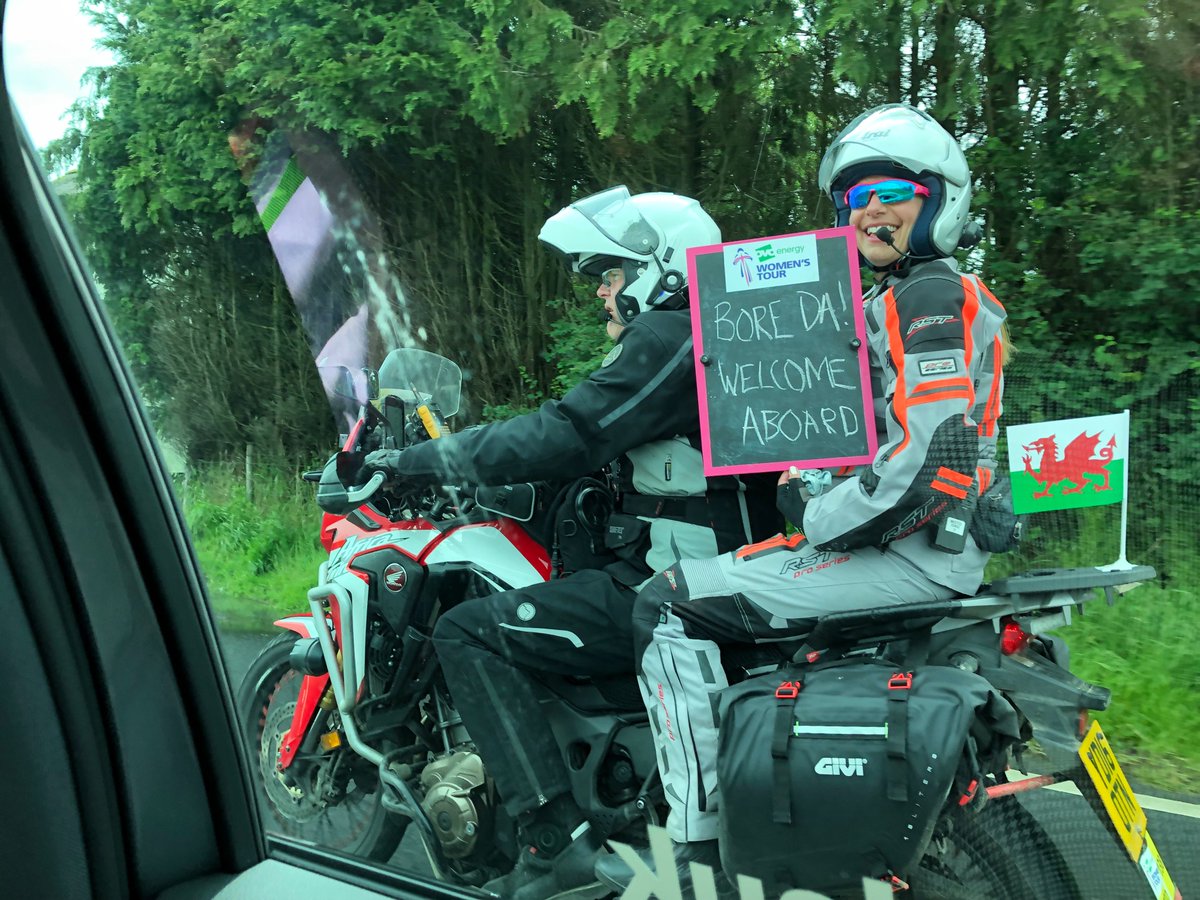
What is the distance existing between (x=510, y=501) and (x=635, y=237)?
67cm

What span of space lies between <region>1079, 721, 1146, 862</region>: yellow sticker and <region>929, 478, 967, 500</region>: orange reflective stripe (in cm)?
42

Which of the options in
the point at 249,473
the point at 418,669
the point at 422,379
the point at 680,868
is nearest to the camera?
the point at 680,868

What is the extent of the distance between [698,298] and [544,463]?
59cm

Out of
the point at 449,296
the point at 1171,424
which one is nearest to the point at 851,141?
the point at 449,296

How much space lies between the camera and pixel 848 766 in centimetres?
165

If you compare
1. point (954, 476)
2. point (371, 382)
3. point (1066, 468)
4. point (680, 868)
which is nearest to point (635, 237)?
point (371, 382)

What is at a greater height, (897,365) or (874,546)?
(897,365)

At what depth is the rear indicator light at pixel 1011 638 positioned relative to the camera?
5.97 ft

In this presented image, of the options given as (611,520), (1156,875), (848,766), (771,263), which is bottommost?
(1156,875)

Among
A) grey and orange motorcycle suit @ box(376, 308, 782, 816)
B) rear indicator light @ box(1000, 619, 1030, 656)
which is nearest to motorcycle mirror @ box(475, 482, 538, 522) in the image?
grey and orange motorcycle suit @ box(376, 308, 782, 816)

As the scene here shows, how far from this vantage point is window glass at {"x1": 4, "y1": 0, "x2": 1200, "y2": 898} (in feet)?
5.71

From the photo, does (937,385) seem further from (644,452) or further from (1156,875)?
(1156,875)

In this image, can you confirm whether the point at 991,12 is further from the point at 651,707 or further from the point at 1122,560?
the point at 651,707

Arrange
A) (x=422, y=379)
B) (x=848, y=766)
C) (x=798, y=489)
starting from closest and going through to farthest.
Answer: (x=848, y=766)
(x=798, y=489)
(x=422, y=379)
